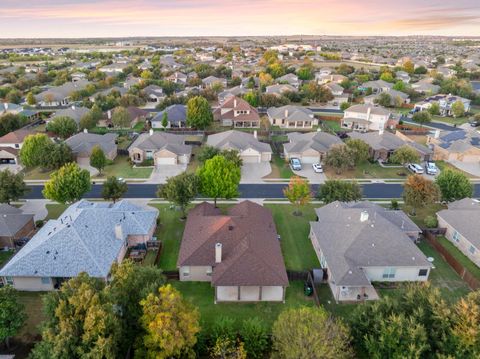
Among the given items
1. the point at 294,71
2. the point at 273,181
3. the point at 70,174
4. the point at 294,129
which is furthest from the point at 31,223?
the point at 294,71

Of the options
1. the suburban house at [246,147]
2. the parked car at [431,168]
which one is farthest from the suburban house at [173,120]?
the parked car at [431,168]

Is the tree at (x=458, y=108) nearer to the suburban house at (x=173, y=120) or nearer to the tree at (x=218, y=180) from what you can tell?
the suburban house at (x=173, y=120)

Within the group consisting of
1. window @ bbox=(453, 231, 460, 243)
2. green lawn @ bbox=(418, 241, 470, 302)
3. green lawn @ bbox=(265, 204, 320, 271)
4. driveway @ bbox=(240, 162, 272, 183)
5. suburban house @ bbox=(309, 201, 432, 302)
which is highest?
suburban house @ bbox=(309, 201, 432, 302)

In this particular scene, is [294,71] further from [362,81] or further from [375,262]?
[375,262]

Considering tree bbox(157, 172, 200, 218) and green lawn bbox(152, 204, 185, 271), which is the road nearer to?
green lawn bbox(152, 204, 185, 271)

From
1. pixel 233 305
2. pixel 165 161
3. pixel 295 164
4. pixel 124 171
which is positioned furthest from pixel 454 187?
pixel 124 171

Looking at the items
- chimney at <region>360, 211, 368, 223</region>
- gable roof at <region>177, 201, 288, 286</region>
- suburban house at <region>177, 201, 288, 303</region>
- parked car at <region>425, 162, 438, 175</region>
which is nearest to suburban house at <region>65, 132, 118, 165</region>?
gable roof at <region>177, 201, 288, 286</region>
